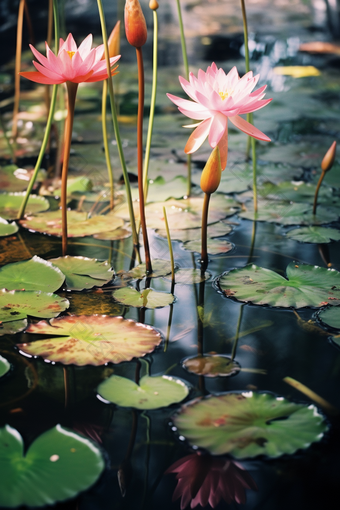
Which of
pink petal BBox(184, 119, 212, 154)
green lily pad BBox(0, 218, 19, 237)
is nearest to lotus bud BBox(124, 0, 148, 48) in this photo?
pink petal BBox(184, 119, 212, 154)

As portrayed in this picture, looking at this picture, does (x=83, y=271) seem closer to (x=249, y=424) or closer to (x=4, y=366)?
A: (x=4, y=366)

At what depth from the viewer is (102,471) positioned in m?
0.73

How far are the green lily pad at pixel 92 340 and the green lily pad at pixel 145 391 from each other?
58mm

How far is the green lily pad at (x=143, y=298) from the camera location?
1.17 metres

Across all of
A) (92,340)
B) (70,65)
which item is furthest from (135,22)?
(92,340)

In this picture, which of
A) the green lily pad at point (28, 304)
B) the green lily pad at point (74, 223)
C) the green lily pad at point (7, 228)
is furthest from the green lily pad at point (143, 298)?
the green lily pad at point (7, 228)

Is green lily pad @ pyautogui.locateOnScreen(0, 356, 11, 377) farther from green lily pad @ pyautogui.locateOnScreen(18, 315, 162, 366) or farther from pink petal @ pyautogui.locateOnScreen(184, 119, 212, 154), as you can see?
Result: pink petal @ pyautogui.locateOnScreen(184, 119, 212, 154)

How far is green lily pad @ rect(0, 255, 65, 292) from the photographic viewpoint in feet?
3.97

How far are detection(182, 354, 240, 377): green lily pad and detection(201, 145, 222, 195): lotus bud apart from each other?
1.36ft

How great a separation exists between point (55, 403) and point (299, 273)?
712 millimetres

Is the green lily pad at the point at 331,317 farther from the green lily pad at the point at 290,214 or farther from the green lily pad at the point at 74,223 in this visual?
the green lily pad at the point at 74,223

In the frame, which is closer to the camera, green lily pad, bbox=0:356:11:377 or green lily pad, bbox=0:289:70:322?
green lily pad, bbox=0:356:11:377

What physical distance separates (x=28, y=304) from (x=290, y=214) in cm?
96

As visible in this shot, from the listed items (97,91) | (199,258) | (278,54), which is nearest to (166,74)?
(97,91)
